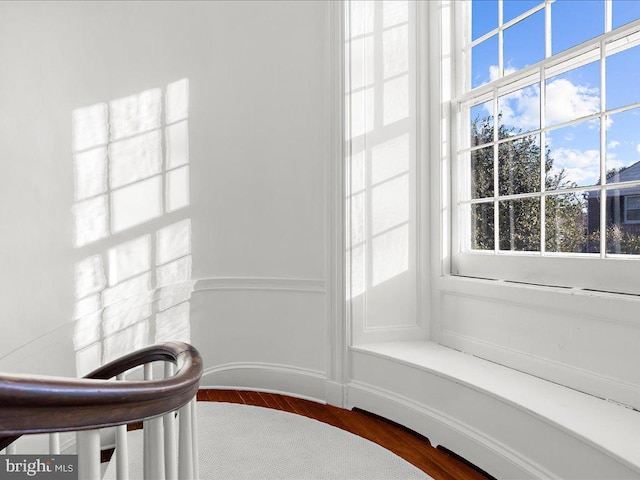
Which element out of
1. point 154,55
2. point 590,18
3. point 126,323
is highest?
point 154,55

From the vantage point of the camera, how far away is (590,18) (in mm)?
1934

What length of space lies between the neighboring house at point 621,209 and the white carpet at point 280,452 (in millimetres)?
1334

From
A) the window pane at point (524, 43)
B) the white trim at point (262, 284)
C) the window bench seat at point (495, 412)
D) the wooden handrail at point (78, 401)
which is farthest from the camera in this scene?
the white trim at point (262, 284)

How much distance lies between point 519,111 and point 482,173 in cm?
38

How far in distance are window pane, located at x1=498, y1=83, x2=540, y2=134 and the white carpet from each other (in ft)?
5.72

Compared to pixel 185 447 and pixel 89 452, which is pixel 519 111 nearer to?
pixel 185 447

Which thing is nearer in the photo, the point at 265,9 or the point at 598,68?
the point at 598,68

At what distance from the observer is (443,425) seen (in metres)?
2.20

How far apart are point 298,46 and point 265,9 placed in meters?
0.38

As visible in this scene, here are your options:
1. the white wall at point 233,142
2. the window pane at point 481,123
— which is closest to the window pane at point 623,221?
the window pane at point 481,123

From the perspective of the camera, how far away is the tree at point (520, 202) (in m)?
2.05

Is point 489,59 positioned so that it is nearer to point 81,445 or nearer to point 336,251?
point 336,251

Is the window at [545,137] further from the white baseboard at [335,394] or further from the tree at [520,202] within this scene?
the white baseboard at [335,394]

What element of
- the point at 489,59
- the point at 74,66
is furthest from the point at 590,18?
the point at 74,66
